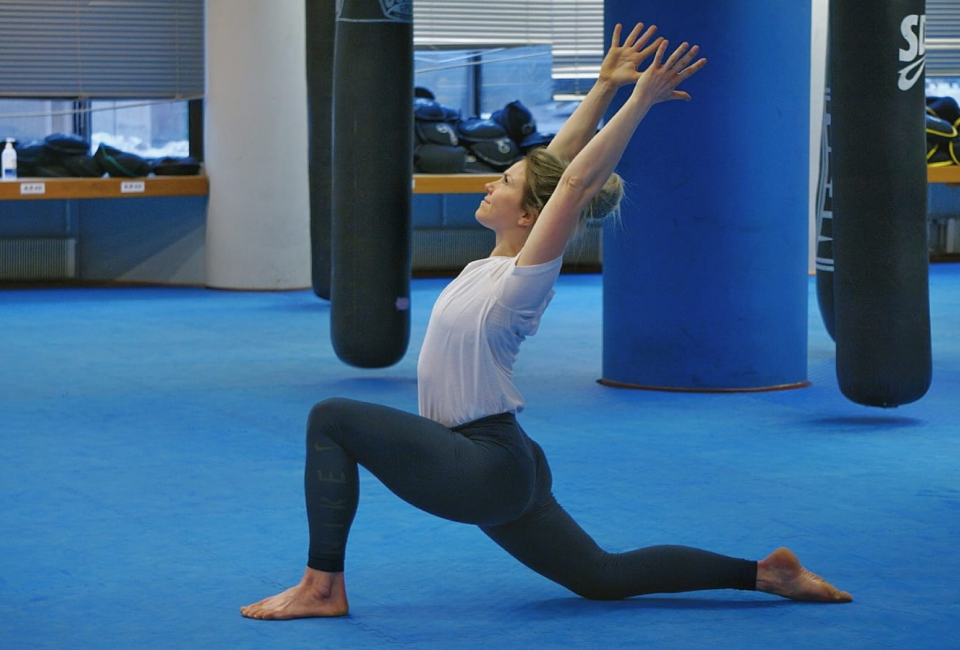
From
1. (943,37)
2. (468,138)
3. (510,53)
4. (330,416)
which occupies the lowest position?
(330,416)

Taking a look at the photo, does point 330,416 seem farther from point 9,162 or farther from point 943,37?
point 943,37

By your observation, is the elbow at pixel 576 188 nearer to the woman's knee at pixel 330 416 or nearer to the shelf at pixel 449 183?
the woman's knee at pixel 330 416

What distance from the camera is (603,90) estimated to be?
10.2ft

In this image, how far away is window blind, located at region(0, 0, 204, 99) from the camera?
1066 cm

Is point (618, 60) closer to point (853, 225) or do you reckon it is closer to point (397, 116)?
point (853, 225)

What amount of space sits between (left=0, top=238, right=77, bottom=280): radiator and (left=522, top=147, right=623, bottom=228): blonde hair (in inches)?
351

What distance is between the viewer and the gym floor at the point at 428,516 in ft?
9.98

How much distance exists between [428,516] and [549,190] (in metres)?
1.40

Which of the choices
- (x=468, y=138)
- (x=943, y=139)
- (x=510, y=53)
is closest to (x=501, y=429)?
(x=468, y=138)

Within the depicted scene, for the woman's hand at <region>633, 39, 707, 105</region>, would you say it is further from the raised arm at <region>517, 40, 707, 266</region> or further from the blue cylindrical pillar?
the blue cylindrical pillar

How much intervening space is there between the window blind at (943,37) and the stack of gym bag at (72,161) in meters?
6.97

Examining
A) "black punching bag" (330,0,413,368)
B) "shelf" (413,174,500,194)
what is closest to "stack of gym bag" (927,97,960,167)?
"shelf" (413,174,500,194)

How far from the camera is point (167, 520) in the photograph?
13.1 ft

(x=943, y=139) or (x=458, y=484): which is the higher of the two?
(x=943, y=139)
